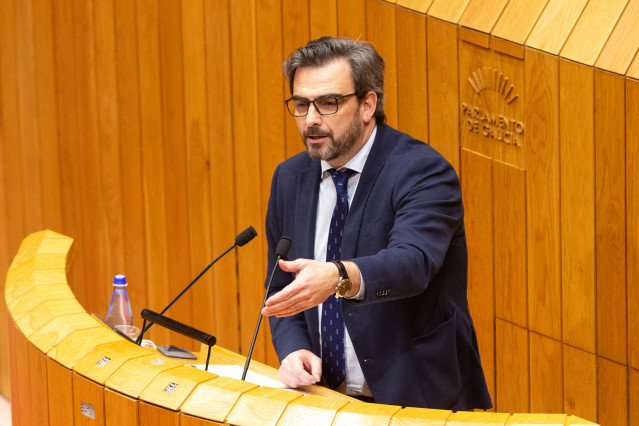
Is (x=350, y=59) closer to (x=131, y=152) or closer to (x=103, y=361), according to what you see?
(x=103, y=361)

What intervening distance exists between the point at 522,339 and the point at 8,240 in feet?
9.92

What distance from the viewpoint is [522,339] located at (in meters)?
3.06

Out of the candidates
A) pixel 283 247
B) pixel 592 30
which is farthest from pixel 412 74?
pixel 283 247

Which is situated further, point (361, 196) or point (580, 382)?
point (580, 382)

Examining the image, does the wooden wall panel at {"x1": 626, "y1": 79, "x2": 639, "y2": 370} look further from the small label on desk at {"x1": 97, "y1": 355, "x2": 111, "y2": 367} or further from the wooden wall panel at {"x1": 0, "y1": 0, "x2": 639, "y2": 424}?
the small label on desk at {"x1": 97, "y1": 355, "x2": 111, "y2": 367}

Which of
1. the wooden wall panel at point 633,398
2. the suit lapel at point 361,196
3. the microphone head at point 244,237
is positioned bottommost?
the wooden wall panel at point 633,398

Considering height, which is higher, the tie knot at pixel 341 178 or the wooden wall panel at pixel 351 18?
the wooden wall panel at pixel 351 18

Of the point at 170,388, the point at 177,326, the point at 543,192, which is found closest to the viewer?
the point at 170,388

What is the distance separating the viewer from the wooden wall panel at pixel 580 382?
290cm

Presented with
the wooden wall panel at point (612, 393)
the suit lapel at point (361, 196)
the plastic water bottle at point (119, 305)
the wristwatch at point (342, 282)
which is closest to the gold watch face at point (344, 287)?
the wristwatch at point (342, 282)

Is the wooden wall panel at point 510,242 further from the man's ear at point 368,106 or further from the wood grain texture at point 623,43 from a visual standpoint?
the man's ear at point 368,106

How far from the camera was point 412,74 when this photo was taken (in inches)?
128

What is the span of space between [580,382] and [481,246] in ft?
1.63

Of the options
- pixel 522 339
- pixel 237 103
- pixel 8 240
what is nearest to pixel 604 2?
pixel 522 339
